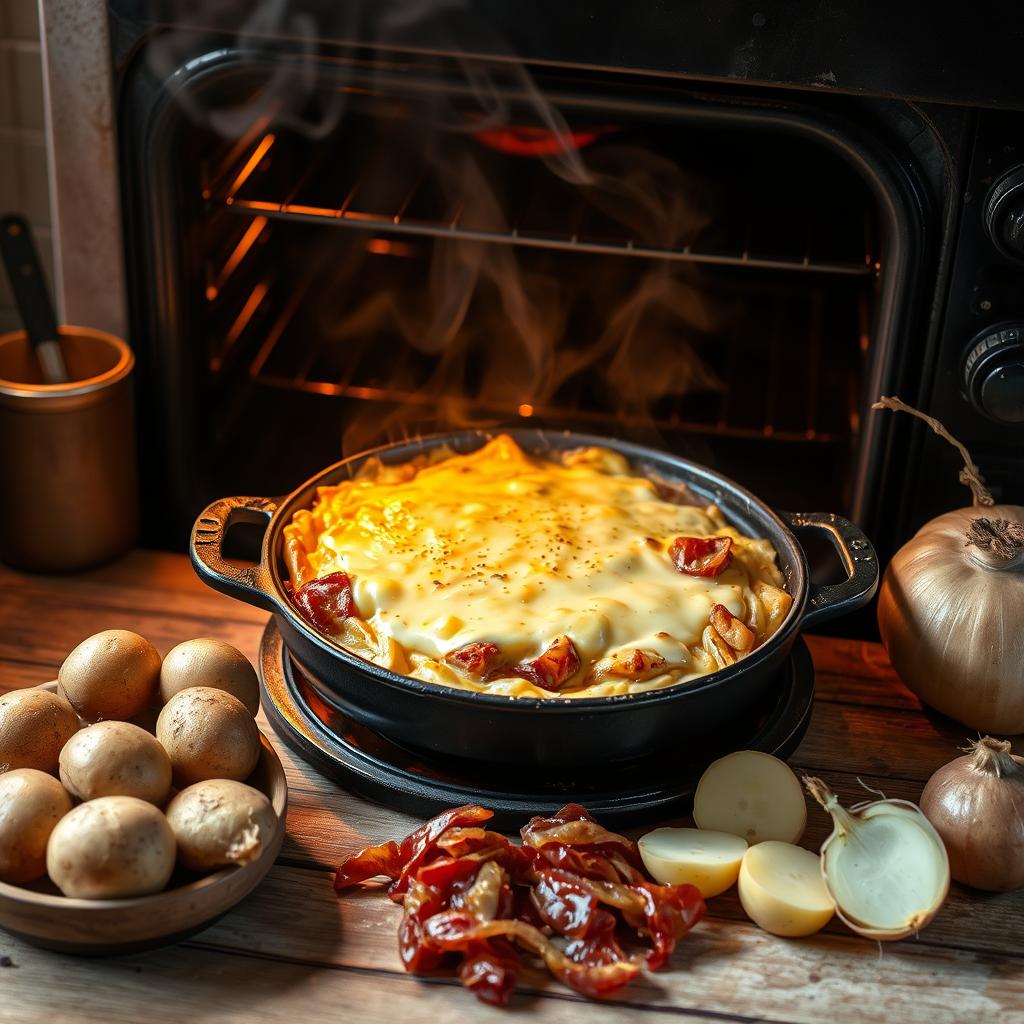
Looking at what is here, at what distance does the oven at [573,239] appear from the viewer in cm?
170

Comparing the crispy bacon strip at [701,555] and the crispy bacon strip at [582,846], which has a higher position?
the crispy bacon strip at [701,555]

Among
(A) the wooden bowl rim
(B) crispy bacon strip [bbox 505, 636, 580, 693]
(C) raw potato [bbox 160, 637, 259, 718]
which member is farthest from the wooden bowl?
(B) crispy bacon strip [bbox 505, 636, 580, 693]

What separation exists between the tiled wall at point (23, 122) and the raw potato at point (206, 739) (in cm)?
137

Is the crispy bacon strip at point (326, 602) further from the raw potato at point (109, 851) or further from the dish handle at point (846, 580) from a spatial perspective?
the dish handle at point (846, 580)

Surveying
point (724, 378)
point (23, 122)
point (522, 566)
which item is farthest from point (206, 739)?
point (23, 122)

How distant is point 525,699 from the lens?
1.42 meters

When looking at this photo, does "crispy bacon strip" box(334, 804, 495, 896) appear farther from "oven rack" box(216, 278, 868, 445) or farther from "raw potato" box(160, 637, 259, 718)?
"oven rack" box(216, 278, 868, 445)

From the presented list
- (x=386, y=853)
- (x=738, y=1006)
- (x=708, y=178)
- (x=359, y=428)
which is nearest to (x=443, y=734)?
(x=386, y=853)

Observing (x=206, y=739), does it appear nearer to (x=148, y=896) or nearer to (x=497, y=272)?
(x=148, y=896)

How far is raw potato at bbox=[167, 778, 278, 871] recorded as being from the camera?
4.36ft

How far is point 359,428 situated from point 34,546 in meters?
0.54

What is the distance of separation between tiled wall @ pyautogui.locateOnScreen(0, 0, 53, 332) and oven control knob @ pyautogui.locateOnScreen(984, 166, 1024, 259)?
1610 mm

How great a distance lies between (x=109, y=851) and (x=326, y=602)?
44cm

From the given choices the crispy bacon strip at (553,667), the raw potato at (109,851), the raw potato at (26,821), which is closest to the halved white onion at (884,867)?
the crispy bacon strip at (553,667)
